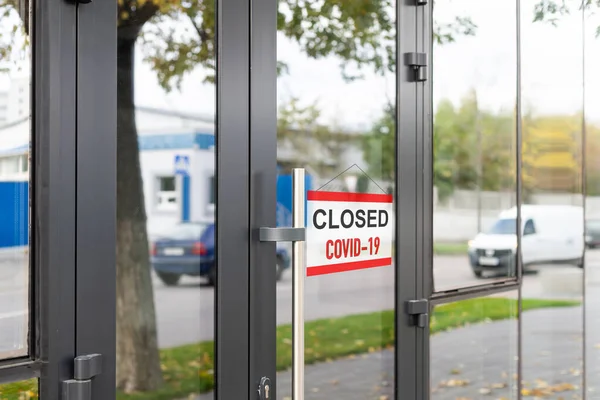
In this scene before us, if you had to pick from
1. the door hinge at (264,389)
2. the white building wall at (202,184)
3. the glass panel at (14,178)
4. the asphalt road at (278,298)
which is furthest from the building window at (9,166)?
the door hinge at (264,389)

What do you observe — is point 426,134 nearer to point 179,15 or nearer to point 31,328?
point 179,15

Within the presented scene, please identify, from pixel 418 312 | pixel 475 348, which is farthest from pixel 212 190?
pixel 475 348

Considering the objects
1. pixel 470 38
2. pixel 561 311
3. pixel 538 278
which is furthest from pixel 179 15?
→ pixel 561 311

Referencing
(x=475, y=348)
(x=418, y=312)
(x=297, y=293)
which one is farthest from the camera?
(x=475, y=348)

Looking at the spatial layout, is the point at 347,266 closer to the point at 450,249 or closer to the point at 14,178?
the point at 450,249

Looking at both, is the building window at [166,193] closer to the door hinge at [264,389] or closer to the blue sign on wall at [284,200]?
the blue sign on wall at [284,200]

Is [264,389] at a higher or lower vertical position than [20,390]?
lower

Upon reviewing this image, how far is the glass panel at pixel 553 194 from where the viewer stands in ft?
11.3

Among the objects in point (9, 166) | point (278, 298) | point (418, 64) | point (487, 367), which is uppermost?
point (418, 64)

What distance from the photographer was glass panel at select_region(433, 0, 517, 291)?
113 inches

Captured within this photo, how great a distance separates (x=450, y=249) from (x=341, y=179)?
2.36ft

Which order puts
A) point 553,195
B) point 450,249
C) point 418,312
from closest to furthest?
point 418,312 → point 450,249 → point 553,195

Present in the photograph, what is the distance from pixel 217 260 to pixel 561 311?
234cm

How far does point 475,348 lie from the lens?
306cm
